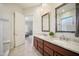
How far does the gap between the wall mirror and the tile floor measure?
22.7 inches

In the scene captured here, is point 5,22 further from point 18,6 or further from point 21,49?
point 21,49

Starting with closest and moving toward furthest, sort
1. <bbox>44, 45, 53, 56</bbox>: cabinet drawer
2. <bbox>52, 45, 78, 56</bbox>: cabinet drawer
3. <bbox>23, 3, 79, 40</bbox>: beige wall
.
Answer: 1. <bbox>52, 45, 78, 56</bbox>: cabinet drawer
2. <bbox>44, 45, 53, 56</bbox>: cabinet drawer
3. <bbox>23, 3, 79, 40</bbox>: beige wall

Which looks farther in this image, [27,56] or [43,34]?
[43,34]

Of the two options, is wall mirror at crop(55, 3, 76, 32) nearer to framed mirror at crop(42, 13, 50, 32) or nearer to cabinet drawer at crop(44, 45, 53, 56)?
framed mirror at crop(42, 13, 50, 32)

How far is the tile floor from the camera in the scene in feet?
6.49

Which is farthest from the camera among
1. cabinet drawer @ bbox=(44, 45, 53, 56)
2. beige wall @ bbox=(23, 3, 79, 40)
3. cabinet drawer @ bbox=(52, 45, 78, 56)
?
beige wall @ bbox=(23, 3, 79, 40)

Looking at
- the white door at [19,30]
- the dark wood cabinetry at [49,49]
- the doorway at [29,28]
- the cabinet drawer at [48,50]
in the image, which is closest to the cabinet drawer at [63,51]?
the dark wood cabinetry at [49,49]

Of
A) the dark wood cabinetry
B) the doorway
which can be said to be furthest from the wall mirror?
the doorway

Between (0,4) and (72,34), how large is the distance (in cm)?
141

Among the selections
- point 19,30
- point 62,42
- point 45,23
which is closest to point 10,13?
point 19,30

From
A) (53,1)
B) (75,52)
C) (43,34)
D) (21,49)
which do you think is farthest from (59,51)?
(53,1)

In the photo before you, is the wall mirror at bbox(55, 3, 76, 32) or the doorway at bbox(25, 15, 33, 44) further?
the doorway at bbox(25, 15, 33, 44)

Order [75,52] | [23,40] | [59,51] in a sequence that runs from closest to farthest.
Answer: [75,52]
[59,51]
[23,40]

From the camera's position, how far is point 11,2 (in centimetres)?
197
